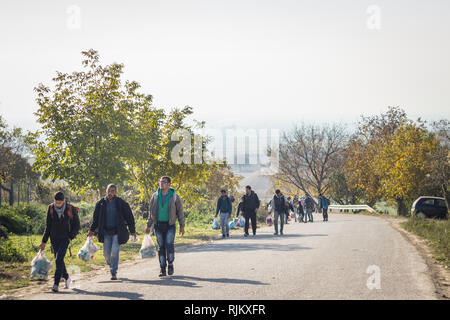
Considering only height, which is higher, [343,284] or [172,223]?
[172,223]

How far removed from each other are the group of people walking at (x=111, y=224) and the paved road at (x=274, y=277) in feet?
1.59

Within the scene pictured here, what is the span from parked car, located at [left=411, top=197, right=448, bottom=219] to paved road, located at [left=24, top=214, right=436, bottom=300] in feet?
60.1

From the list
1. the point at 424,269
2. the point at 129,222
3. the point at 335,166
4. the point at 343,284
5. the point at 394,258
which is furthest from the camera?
the point at 335,166

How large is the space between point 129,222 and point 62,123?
1255 centimetres

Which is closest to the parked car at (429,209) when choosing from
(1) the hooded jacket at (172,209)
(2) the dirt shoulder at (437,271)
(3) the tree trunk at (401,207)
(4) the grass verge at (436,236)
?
(4) the grass verge at (436,236)

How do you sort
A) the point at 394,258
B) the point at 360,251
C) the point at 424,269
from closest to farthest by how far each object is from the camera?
1. the point at 424,269
2. the point at 394,258
3. the point at 360,251

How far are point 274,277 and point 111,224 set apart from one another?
3.36 metres

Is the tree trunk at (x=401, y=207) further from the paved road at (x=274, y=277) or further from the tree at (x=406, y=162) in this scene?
the paved road at (x=274, y=277)

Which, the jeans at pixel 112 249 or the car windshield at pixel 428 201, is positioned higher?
the car windshield at pixel 428 201

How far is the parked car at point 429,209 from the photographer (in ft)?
107
